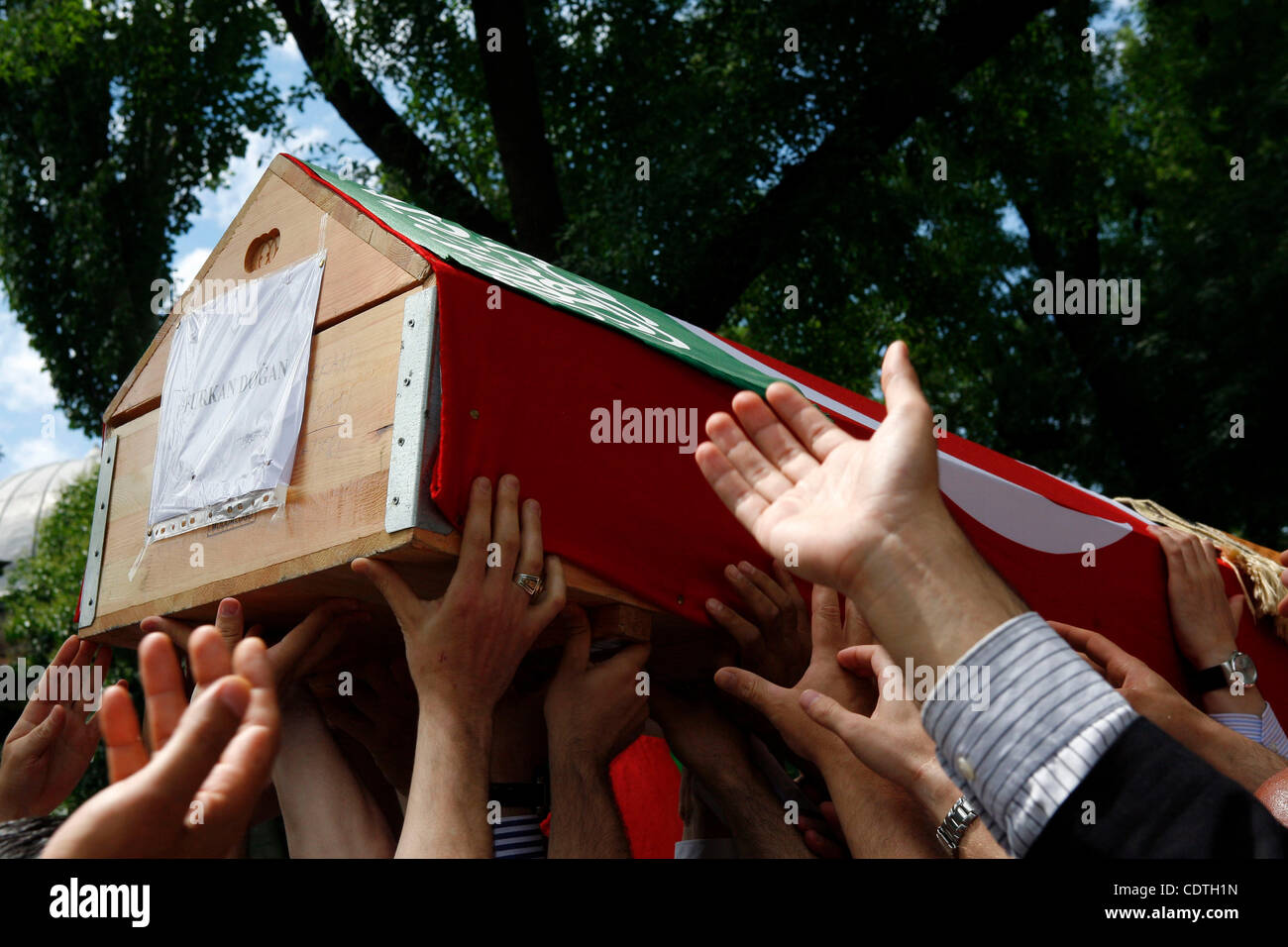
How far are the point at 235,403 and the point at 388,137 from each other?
A: 18.5 feet

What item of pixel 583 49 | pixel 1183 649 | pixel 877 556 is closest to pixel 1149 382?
pixel 583 49

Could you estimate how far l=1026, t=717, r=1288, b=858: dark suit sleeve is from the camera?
0.93m

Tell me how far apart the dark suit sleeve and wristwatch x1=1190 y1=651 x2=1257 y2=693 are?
72.3 inches

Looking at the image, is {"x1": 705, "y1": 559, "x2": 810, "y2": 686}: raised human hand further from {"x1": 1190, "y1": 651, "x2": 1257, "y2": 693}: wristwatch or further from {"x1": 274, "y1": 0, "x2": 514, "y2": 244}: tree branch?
{"x1": 274, "y1": 0, "x2": 514, "y2": 244}: tree branch

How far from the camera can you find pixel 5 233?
28.0ft

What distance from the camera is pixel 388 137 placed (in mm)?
6996

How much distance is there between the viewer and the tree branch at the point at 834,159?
251 inches

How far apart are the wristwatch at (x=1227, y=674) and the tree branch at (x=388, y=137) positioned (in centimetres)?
533

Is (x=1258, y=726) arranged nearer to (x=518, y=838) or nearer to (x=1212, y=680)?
(x=1212, y=680)

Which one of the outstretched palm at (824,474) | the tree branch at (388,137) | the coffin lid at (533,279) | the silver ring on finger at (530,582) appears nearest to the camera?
the outstretched palm at (824,474)

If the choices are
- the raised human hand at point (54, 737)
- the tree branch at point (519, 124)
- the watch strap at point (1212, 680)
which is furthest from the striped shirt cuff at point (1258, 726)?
the tree branch at point (519, 124)

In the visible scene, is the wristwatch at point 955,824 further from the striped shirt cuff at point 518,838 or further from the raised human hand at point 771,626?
the striped shirt cuff at point 518,838

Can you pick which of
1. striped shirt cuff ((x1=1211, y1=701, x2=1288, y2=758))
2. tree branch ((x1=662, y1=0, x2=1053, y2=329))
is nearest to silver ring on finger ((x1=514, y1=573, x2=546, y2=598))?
striped shirt cuff ((x1=1211, y1=701, x2=1288, y2=758))

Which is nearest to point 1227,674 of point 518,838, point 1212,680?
point 1212,680
